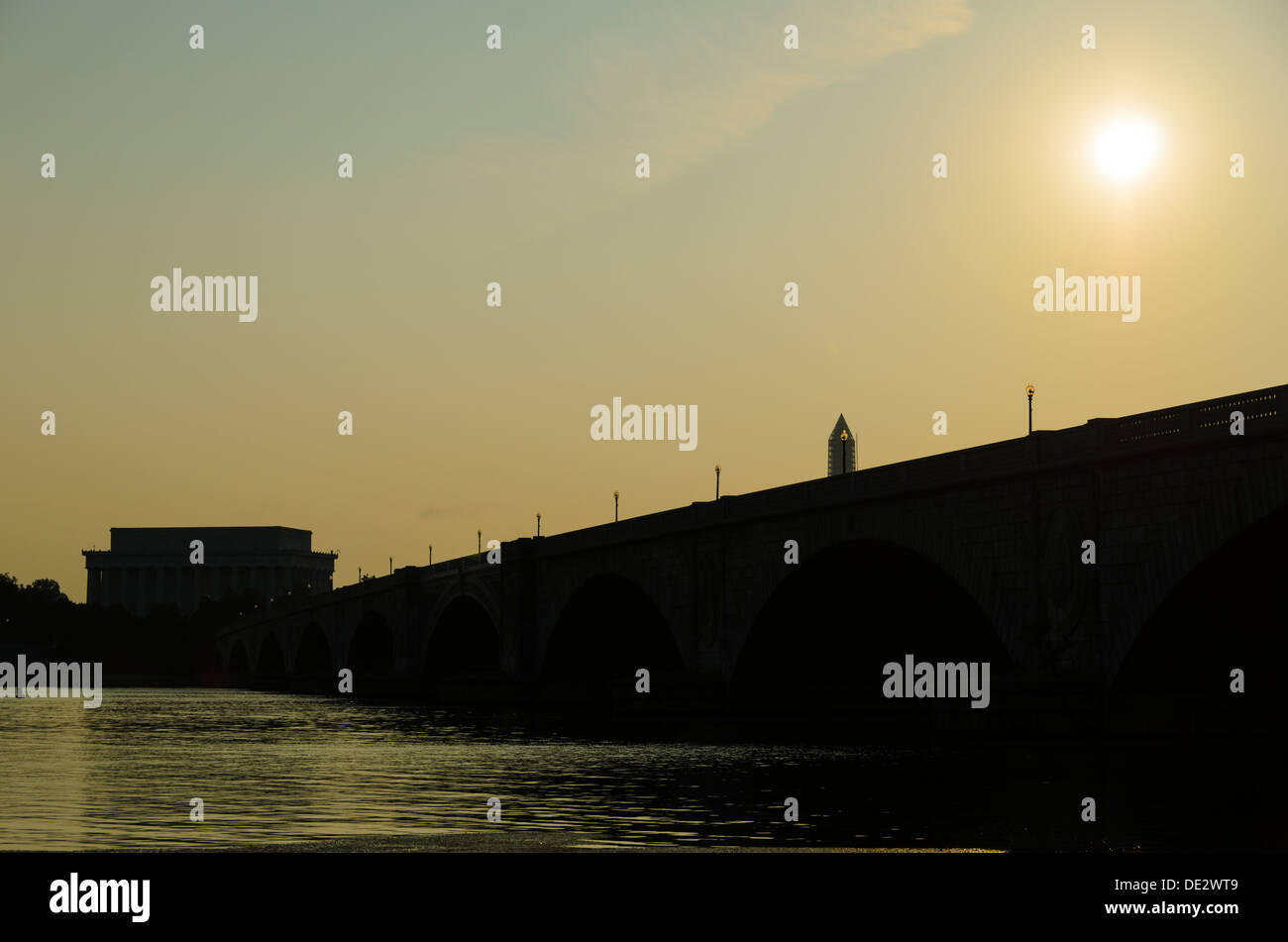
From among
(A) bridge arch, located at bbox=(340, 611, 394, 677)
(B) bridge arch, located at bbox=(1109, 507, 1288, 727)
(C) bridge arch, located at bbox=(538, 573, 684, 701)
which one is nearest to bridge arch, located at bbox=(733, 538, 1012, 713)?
(B) bridge arch, located at bbox=(1109, 507, 1288, 727)

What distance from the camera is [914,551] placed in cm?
5053

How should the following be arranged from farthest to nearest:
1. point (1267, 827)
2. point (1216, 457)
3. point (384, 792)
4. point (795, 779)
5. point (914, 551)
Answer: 1. point (914, 551)
2. point (1216, 457)
3. point (795, 779)
4. point (384, 792)
5. point (1267, 827)

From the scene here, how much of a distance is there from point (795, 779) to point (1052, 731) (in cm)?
897

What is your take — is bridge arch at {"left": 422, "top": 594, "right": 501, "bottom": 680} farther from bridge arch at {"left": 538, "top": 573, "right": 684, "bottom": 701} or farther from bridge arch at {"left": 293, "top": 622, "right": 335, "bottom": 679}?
bridge arch at {"left": 293, "top": 622, "right": 335, "bottom": 679}

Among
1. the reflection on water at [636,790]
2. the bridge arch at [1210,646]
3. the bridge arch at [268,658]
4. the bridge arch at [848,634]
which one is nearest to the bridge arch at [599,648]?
the bridge arch at [848,634]

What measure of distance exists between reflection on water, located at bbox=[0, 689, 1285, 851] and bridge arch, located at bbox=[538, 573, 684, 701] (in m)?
34.0

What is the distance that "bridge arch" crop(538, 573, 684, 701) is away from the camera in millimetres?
85375

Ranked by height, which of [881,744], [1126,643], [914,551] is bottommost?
[881,744]

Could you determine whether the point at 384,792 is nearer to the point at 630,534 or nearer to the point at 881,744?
the point at 881,744

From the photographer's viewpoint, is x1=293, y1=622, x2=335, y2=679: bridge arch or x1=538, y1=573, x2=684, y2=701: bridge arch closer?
x1=538, y1=573, x2=684, y2=701: bridge arch

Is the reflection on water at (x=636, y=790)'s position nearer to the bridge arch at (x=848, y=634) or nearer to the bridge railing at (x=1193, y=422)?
Answer: the bridge railing at (x=1193, y=422)

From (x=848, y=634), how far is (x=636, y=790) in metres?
35.0

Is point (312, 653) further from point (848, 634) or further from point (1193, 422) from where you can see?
point (1193, 422)
